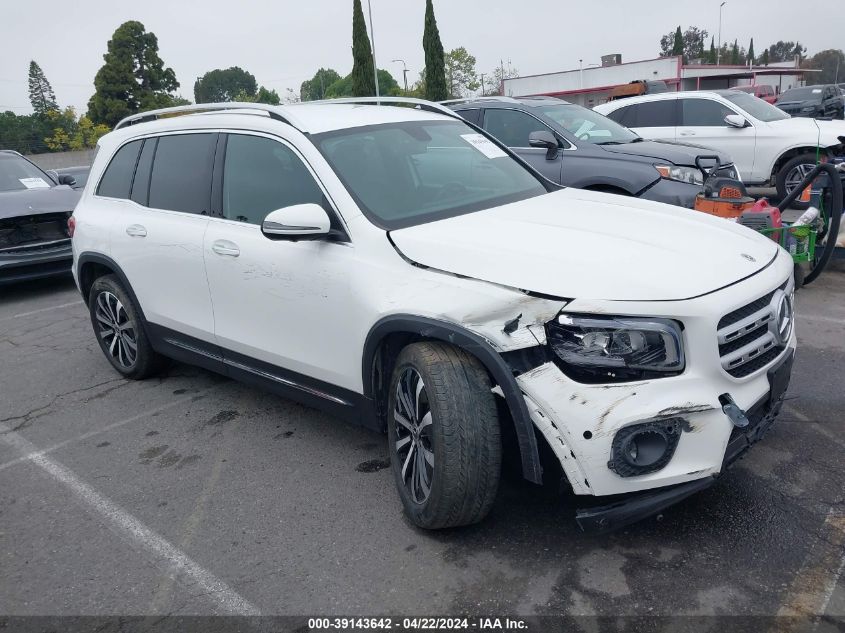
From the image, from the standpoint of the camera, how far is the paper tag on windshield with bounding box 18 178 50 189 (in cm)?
929

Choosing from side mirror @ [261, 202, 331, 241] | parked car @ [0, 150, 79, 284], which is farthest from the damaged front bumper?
parked car @ [0, 150, 79, 284]

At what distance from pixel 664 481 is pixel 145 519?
2.43 metres

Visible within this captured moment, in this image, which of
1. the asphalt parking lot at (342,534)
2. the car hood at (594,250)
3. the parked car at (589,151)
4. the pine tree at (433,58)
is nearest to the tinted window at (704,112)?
the parked car at (589,151)

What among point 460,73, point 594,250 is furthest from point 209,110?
point 460,73

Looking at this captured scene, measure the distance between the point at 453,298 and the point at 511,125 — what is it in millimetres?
5912

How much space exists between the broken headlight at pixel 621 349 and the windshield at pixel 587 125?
576 cm

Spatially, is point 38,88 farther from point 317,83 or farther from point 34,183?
point 34,183

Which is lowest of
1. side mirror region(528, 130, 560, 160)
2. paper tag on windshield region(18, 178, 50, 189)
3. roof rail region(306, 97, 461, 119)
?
paper tag on windshield region(18, 178, 50, 189)

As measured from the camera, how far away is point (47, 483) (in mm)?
4035

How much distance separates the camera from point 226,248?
4.06 meters

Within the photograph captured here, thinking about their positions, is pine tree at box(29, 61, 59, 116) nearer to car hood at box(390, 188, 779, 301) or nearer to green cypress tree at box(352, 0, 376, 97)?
green cypress tree at box(352, 0, 376, 97)

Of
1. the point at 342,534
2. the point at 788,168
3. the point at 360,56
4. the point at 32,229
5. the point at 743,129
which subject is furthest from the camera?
the point at 360,56

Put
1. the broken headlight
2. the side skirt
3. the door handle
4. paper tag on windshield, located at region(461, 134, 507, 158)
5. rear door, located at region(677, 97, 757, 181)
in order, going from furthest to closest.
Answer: rear door, located at region(677, 97, 757, 181), paper tag on windshield, located at region(461, 134, 507, 158), the door handle, the side skirt, the broken headlight

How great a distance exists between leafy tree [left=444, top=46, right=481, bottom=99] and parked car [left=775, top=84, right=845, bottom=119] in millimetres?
32261
